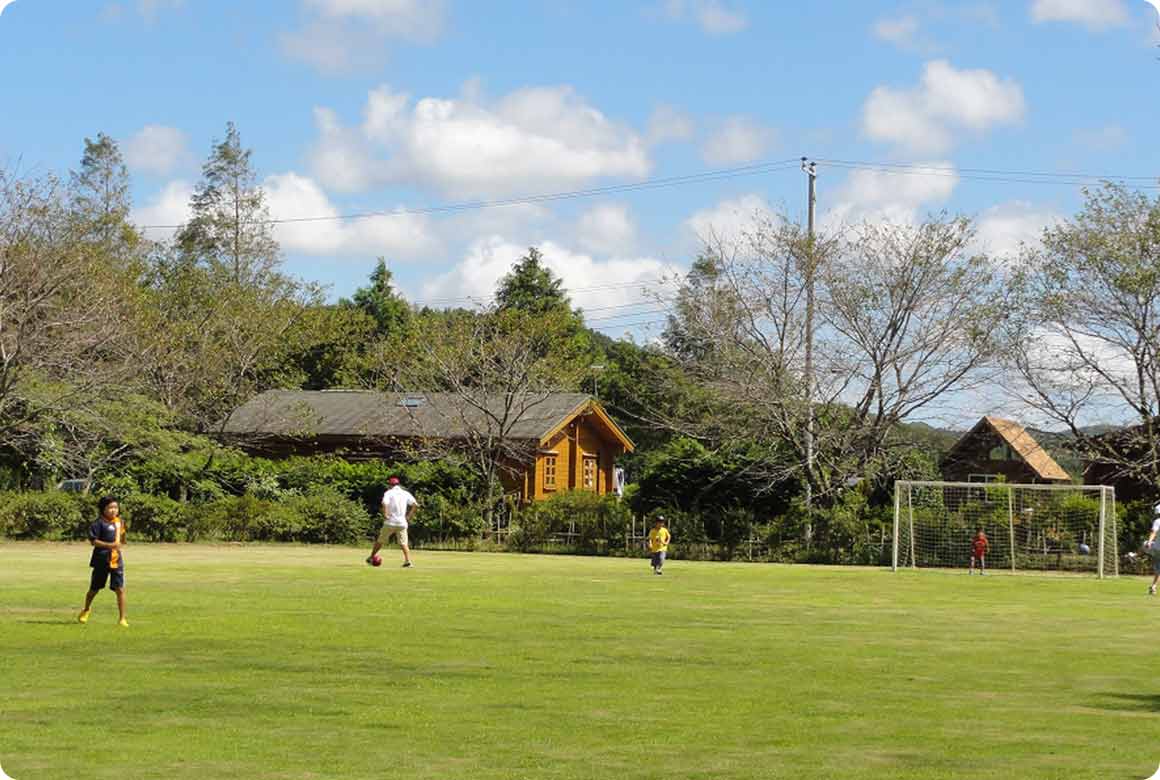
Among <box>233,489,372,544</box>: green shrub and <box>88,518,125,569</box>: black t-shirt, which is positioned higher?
<box>233,489,372,544</box>: green shrub

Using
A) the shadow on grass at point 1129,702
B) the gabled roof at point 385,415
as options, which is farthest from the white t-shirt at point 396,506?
the gabled roof at point 385,415

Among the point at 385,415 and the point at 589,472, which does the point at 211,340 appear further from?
the point at 589,472

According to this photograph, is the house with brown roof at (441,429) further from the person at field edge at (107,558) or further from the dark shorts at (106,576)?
the dark shorts at (106,576)

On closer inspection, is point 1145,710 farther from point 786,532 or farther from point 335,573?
point 786,532

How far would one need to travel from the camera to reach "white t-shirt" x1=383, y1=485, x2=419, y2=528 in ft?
112

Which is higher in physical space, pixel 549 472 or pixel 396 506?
pixel 549 472

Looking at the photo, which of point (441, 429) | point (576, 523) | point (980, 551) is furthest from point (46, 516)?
point (980, 551)

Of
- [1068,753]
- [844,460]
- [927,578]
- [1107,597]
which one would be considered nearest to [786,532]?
[844,460]

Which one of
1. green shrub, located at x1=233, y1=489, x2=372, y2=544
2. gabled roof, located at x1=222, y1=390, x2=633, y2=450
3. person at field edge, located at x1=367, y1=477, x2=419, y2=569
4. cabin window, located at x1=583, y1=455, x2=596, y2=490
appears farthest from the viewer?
cabin window, located at x1=583, y1=455, x2=596, y2=490

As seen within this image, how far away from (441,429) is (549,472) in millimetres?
6435

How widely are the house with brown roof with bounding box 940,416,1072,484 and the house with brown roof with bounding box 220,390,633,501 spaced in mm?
15106

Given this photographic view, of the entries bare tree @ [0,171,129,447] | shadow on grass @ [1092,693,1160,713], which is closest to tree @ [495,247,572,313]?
bare tree @ [0,171,129,447]

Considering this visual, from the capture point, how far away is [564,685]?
46.7 feet

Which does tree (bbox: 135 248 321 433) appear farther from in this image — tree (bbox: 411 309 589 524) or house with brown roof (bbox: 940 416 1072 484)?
house with brown roof (bbox: 940 416 1072 484)
